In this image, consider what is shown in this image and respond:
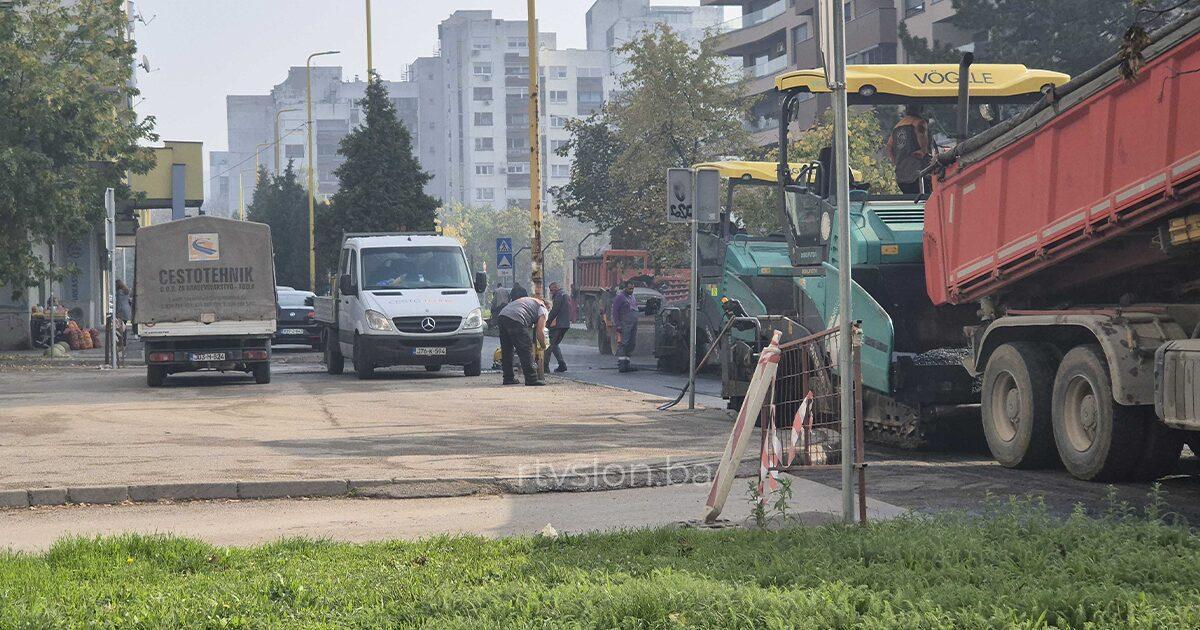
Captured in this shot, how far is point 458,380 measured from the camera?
2430 cm

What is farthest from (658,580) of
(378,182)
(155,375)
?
(378,182)

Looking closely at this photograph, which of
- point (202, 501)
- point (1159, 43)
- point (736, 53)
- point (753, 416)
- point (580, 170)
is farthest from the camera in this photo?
point (736, 53)

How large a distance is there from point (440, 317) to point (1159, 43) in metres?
16.6

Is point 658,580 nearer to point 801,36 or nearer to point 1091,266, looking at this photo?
point 1091,266

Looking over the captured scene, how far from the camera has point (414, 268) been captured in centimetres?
2520

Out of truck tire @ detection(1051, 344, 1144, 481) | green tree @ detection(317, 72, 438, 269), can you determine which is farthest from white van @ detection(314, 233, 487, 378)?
green tree @ detection(317, 72, 438, 269)

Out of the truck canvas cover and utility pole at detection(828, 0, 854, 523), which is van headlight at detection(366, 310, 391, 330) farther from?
utility pole at detection(828, 0, 854, 523)

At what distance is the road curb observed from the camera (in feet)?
32.5

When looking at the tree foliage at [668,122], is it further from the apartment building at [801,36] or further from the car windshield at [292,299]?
the car windshield at [292,299]

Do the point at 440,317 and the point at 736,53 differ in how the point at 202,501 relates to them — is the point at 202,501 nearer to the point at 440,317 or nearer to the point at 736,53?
the point at 440,317

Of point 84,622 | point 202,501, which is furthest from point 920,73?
point 84,622

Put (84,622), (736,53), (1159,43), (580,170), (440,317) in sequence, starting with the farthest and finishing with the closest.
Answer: (736,53) → (580,170) → (440,317) → (1159,43) → (84,622)

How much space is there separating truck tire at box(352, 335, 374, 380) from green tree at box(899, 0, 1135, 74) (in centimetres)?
1717

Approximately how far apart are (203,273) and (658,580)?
1840 cm
